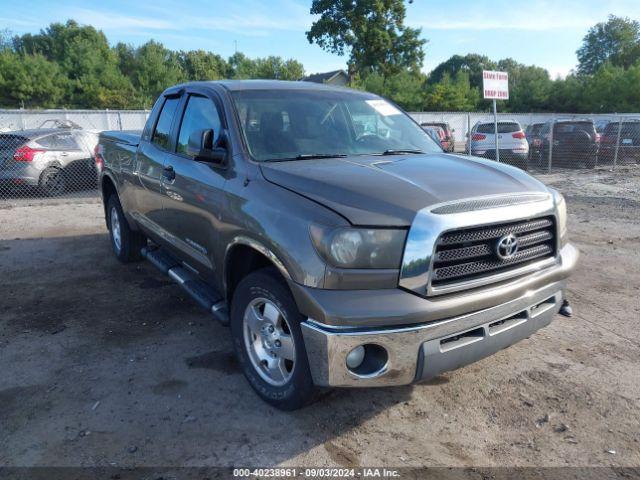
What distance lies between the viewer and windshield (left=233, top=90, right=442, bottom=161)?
11.3ft

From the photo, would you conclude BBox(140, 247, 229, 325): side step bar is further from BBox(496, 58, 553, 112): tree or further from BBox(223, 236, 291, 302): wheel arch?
BBox(496, 58, 553, 112): tree

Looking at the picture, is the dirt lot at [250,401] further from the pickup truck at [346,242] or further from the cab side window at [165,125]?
the cab side window at [165,125]

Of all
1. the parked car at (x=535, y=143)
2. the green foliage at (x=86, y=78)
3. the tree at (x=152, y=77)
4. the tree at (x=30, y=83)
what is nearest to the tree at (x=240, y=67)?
the green foliage at (x=86, y=78)

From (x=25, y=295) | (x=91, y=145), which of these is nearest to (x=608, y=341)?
(x=25, y=295)

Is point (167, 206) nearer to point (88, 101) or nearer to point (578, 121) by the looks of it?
point (578, 121)

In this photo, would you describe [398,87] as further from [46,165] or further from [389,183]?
[389,183]

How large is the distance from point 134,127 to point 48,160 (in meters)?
14.7

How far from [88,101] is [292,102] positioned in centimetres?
4351

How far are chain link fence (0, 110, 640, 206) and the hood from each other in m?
1.20

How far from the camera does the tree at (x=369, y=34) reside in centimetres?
3800

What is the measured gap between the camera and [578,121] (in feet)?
53.9

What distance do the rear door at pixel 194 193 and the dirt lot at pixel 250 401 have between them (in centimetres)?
81

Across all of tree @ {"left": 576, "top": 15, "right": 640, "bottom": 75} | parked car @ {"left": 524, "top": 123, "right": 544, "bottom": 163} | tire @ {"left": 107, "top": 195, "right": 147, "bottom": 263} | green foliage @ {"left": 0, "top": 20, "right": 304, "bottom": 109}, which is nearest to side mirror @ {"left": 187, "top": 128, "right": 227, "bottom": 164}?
tire @ {"left": 107, "top": 195, "right": 147, "bottom": 263}

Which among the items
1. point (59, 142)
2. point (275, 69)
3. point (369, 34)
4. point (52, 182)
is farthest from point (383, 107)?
point (275, 69)
